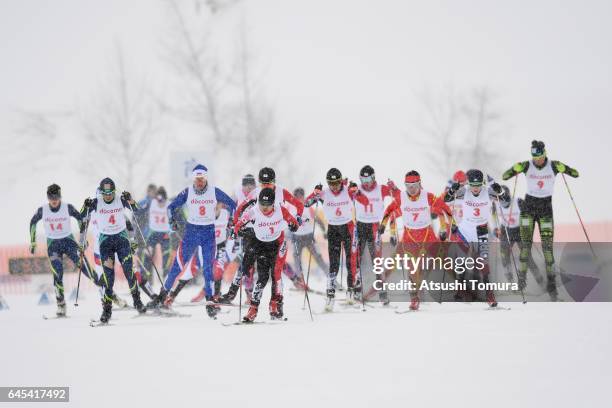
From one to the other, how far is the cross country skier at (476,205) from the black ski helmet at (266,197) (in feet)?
9.88

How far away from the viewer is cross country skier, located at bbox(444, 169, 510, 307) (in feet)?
42.8

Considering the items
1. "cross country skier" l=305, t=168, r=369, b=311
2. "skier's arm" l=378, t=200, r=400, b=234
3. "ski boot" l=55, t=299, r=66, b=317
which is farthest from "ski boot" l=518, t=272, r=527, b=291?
"ski boot" l=55, t=299, r=66, b=317

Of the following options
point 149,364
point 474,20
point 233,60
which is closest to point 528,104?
point 474,20

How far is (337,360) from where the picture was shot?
27.0 ft

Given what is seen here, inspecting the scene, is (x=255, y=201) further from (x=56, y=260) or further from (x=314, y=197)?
(x=56, y=260)

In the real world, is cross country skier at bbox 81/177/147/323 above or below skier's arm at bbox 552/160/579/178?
below

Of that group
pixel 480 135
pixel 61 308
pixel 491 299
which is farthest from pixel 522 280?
pixel 480 135

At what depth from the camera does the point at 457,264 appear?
1294 centimetres

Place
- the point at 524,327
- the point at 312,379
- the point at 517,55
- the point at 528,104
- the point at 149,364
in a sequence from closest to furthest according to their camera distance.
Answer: the point at 312,379 → the point at 149,364 → the point at 524,327 → the point at 528,104 → the point at 517,55

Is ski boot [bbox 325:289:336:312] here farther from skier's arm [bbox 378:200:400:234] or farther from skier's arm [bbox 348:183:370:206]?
skier's arm [bbox 348:183:370:206]

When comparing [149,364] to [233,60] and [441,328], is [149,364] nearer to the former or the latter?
[441,328]

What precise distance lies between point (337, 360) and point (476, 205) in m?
5.74

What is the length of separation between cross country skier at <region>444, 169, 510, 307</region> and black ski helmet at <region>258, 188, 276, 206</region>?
3010 millimetres

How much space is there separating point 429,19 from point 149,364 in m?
107
